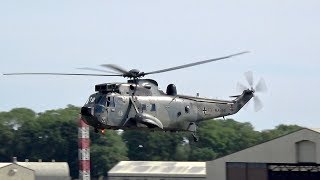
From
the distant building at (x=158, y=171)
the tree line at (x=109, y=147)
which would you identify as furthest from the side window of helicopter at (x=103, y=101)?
the tree line at (x=109, y=147)

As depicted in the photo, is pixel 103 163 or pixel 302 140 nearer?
pixel 302 140

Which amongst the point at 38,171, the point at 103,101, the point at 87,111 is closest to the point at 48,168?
the point at 38,171

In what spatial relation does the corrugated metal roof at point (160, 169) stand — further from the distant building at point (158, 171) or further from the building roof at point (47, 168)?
the building roof at point (47, 168)

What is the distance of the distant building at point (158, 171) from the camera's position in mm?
127188

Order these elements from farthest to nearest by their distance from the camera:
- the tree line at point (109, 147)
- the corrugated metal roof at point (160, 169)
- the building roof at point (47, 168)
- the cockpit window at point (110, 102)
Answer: the tree line at point (109, 147), the building roof at point (47, 168), the corrugated metal roof at point (160, 169), the cockpit window at point (110, 102)

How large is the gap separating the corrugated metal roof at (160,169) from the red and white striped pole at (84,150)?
524 centimetres

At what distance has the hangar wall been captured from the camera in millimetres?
95062

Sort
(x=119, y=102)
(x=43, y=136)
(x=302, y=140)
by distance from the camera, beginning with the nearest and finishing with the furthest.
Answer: (x=119, y=102), (x=302, y=140), (x=43, y=136)

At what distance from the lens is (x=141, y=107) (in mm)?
67438

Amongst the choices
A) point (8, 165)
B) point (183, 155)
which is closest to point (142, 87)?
point (8, 165)

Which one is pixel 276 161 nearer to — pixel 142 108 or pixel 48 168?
pixel 142 108

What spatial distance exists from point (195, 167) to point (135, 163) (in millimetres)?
8115

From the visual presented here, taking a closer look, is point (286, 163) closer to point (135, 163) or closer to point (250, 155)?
point (250, 155)

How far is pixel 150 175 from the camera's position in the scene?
127m
